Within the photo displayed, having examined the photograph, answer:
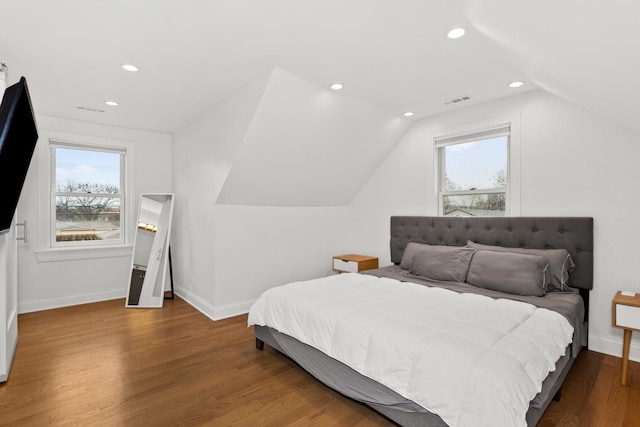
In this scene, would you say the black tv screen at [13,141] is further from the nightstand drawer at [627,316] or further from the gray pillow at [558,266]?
the nightstand drawer at [627,316]

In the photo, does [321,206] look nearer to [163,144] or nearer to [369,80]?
[369,80]

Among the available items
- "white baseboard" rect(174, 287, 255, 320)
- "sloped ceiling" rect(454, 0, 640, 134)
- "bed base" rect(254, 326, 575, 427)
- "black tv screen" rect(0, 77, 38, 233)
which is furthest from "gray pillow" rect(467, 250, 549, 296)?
"black tv screen" rect(0, 77, 38, 233)

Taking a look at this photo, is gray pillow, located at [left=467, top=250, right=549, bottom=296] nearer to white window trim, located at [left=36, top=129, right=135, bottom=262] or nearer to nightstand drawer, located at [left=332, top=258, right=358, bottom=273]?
nightstand drawer, located at [left=332, top=258, right=358, bottom=273]

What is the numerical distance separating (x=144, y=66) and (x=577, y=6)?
2.85 metres

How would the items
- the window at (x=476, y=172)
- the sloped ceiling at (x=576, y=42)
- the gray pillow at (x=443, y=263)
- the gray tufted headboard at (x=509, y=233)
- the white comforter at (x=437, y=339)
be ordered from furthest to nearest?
1. the window at (x=476, y=172)
2. the gray pillow at (x=443, y=263)
3. the gray tufted headboard at (x=509, y=233)
4. the white comforter at (x=437, y=339)
5. the sloped ceiling at (x=576, y=42)

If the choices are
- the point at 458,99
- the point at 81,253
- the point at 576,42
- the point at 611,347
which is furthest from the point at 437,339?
the point at 81,253

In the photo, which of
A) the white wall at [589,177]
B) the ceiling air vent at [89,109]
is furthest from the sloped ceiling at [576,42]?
the ceiling air vent at [89,109]

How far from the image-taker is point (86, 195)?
434 centimetres

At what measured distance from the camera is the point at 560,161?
302 centimetres

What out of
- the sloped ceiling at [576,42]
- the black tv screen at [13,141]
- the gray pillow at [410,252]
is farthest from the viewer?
the gray pillow at [410,252]

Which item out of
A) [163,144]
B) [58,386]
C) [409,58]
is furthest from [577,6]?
[163,144]

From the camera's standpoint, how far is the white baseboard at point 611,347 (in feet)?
8.67

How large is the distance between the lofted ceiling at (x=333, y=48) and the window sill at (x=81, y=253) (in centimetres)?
183

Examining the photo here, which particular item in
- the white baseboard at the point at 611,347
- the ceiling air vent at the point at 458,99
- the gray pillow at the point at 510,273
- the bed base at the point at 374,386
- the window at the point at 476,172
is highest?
the ceiling air vent at the point at 458,99
